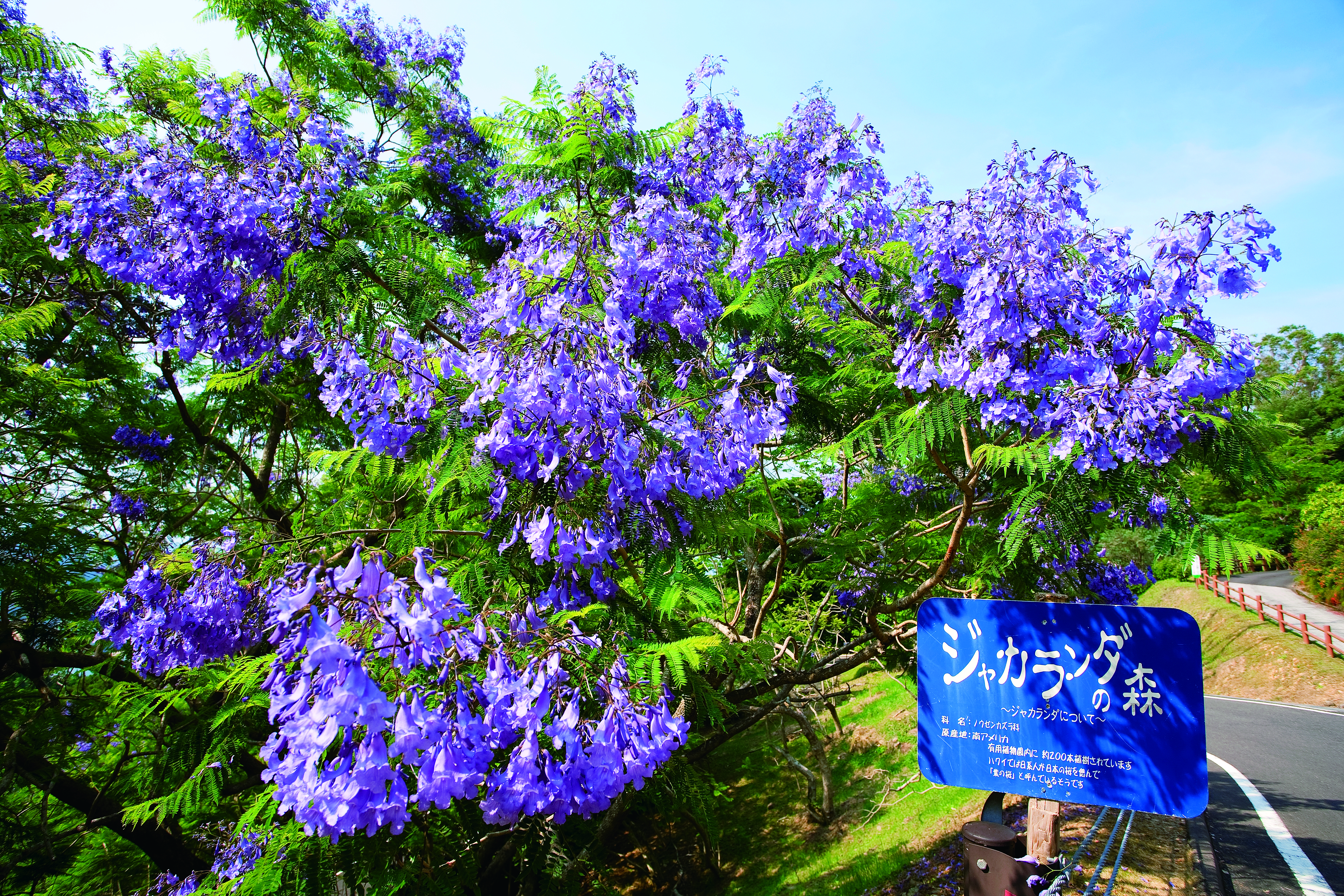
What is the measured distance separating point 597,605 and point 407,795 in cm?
88

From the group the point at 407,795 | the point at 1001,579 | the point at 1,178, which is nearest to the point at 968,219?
the point at 1001,579

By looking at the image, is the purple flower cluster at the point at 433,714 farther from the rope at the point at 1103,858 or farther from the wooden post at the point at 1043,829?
the wooden post at the point at 1043,829

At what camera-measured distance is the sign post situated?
7.77 feet

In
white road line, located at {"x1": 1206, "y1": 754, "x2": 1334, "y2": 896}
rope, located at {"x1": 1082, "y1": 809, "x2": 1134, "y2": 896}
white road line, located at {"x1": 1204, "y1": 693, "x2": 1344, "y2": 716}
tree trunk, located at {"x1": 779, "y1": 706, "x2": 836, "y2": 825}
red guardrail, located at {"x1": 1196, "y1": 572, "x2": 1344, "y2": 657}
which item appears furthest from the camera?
red guardrail, located at {"x1": 1196, "y1": 572, "x2": 1344, "y2": 657}

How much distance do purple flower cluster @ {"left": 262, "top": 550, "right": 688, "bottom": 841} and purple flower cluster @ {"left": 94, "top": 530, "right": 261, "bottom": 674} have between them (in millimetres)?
1527

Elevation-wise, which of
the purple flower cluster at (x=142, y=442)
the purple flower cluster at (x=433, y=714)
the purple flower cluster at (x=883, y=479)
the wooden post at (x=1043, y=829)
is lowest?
the wooden post at (x=1043, y=829)

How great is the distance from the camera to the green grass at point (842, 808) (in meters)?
7.06

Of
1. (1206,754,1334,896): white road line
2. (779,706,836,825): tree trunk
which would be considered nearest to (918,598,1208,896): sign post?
(1206,754,1334,896): white road line

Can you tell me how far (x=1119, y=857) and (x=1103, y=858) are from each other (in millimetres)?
550

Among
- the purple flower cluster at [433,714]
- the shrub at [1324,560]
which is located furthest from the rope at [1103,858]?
the shrub at [1324,560]

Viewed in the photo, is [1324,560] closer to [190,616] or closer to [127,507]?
[190,616]

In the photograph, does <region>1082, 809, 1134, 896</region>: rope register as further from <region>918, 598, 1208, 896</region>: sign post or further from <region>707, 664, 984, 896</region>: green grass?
<region>707, 664, 984, 896</region>: green grass

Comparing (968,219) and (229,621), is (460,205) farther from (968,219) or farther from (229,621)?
(968,219)

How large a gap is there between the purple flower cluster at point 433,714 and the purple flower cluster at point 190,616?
1527 millimetres
